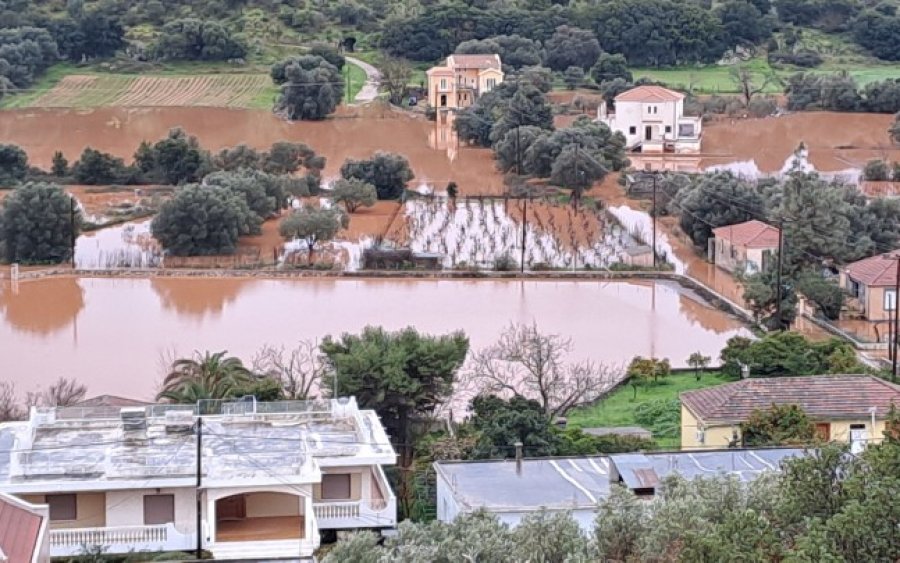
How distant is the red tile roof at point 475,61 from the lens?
50.2 m

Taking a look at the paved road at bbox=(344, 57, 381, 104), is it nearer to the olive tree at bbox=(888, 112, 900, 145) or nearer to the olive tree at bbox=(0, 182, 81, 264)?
the olive tree at bbox=(888, 112, 900, 145)

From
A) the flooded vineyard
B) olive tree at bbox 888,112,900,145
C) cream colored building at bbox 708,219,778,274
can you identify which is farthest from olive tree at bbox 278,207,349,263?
olive tree at bbox 888,112,900,145

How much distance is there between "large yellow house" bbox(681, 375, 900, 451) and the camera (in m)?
15.5

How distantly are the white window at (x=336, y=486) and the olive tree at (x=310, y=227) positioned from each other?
16.0 meters

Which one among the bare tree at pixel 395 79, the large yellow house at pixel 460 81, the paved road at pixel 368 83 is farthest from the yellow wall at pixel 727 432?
the bare tree at pixel 395 79

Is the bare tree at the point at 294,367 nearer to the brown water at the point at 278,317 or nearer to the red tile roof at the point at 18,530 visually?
the brown water at the point at 278,317

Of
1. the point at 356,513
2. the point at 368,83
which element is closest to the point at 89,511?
the point at 356,513

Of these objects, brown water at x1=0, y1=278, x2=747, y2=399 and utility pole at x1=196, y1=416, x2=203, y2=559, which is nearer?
utility pole at x1=196, y1=416, x2=203, y2=559

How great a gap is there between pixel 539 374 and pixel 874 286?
709cm

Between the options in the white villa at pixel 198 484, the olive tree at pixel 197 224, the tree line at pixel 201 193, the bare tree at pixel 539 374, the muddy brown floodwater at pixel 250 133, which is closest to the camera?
the white villa at pixel 198 484

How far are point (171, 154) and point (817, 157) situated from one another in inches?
648

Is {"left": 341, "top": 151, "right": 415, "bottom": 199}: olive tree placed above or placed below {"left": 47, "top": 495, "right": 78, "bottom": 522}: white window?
above

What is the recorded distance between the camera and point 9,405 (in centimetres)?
1753

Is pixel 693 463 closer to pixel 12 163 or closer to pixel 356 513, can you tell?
pixel 356 513
